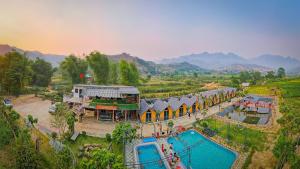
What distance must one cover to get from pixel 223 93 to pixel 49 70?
4792cm

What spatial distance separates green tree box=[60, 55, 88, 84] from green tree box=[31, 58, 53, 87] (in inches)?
444

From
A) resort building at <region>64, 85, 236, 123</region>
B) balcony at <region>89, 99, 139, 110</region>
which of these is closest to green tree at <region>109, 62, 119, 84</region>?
resort building at <region>64, 85, 236, 123</region>

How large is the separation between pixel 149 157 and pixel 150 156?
227 millimetres

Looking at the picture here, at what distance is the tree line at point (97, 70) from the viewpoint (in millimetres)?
45469

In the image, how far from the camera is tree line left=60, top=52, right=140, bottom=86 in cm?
4547

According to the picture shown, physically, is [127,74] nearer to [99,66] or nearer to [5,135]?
[99,66]

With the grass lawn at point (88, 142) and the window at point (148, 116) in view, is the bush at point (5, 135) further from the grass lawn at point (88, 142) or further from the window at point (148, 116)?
the window at point (148, 116)

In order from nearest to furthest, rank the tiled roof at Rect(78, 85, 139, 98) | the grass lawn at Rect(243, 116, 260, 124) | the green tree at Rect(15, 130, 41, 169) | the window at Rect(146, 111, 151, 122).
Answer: the green tree at Rect(15, 130, 41, 169) < the tiled roof at Rect(78, 85, 139, 98) < the window at Rect(146, 111, 151, 122) < the grass lawn at Rect(243, 116, 260, 124)

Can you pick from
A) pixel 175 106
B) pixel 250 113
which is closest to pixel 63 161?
pixel 175 106

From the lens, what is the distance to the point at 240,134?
80.7 ft

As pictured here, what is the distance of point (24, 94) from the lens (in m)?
46.8

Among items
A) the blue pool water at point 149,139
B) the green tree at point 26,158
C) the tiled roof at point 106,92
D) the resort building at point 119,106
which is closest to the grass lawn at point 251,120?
the resort building at point 119,106

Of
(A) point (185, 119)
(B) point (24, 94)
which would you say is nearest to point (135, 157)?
(A) point (185, 119)

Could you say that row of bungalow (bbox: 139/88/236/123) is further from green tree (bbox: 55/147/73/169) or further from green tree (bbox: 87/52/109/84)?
green tree (bbox: 87/52/109/84)
